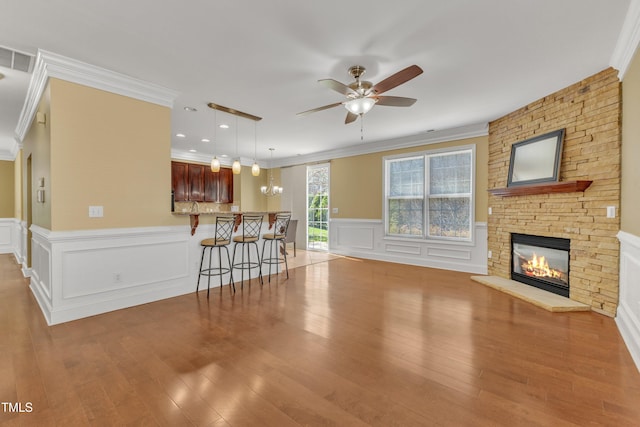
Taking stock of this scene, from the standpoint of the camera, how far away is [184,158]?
774 centimetres

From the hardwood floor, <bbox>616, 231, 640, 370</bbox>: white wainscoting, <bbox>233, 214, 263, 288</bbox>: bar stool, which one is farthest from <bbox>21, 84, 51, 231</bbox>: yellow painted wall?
<bbox>616, 231, 640, 370</bbox>: white wainscoting

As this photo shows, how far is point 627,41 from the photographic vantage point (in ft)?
8.34

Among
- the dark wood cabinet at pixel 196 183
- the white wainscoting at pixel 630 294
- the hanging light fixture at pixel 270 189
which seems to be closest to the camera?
the white wainscoting at pixel 630 294

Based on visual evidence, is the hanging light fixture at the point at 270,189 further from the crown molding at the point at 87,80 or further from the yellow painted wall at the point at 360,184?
the crown molding at the point at 87,80

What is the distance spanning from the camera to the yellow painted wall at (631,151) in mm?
2561

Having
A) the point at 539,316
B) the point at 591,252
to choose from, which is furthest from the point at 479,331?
the point at 591,252

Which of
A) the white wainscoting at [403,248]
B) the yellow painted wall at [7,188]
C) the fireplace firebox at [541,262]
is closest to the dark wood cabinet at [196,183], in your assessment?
the white wainscoting at [403,248]

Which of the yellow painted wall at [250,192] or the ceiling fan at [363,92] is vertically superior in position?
the ceiling fan at [363,92]

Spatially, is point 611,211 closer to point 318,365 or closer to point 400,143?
point 318,365

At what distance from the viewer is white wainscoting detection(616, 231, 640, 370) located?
2.42m

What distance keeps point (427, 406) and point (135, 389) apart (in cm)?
188

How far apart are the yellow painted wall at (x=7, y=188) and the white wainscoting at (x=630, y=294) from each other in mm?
11502

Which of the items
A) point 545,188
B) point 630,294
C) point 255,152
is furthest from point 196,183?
point 630,294

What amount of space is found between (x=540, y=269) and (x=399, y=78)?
352cm
